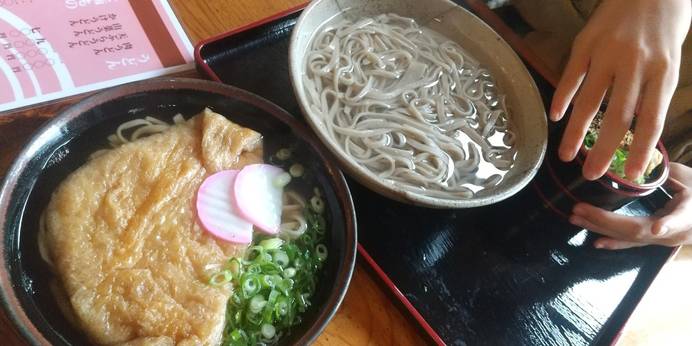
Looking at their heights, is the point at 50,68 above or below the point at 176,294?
above

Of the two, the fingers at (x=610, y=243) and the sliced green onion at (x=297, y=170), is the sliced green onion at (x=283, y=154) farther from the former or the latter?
the fingers at (x=610, y=243)

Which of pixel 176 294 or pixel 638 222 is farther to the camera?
pixel 638 222

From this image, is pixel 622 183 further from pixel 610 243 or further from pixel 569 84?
pixel 569 84

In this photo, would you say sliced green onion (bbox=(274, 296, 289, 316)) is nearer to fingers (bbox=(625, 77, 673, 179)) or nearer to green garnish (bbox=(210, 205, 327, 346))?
green garnish (bbox=(210, 205, 327, 346))

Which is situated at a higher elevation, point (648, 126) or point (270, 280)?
point (270, 280)

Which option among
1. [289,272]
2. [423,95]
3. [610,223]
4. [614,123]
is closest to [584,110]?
[614,123]

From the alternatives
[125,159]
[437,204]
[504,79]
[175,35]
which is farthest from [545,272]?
[175,35]

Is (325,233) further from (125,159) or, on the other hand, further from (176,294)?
(125,159)
